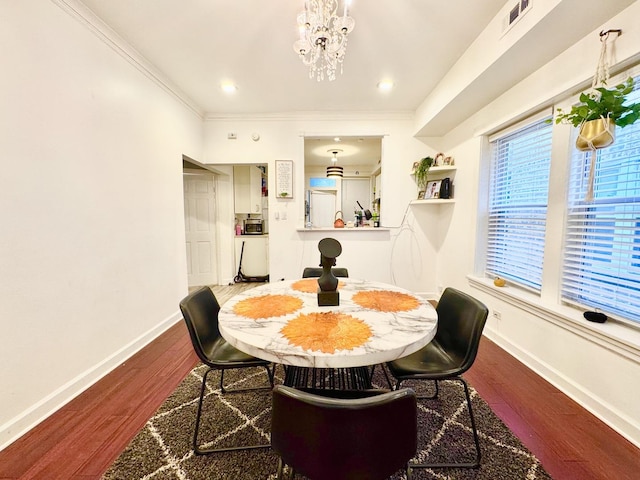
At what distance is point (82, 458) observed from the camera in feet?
4.50

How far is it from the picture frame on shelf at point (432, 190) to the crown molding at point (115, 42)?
3320 millimetres

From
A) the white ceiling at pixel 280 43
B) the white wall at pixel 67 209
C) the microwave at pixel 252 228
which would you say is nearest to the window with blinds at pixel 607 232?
the white ceiling at pixel 280 43

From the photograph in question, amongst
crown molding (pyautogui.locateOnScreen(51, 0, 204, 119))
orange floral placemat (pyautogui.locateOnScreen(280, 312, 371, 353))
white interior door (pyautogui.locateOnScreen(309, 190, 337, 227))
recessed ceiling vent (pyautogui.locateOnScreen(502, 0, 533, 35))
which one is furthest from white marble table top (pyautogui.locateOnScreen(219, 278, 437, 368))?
white interior door (pyautogui.locateOnScreen(309, 190, 337, 227))

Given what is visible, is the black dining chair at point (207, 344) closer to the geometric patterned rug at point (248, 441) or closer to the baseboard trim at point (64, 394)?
Result: the geometric patterned rug at point (248, 441)

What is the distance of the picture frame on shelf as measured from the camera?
356 cm

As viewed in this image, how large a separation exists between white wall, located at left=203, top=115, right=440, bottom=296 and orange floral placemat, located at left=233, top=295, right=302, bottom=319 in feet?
7.52

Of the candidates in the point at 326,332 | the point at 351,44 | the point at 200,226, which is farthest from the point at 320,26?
the point at 200,226

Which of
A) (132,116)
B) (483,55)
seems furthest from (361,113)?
(132,116)

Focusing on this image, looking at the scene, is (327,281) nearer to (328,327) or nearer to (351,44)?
(328,327)

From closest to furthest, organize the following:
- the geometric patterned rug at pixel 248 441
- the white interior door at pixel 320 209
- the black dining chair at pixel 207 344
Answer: the geometric patterned rug at pixel 248 441 < the black dining chair at pixel 207 344 < the white interior door at pixel 320 209

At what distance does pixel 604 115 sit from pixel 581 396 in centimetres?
174

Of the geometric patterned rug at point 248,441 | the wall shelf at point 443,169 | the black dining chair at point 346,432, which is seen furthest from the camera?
A: the wall shelf at point 443,169

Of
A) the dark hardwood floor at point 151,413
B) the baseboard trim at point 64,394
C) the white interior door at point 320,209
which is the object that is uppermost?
the white interior door at point 320,209

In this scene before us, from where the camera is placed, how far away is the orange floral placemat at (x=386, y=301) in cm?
144
